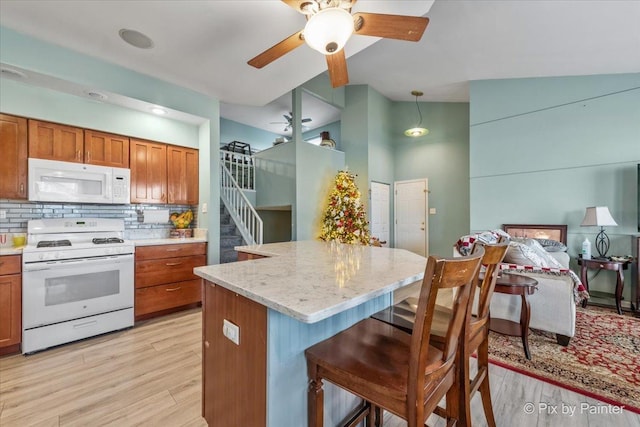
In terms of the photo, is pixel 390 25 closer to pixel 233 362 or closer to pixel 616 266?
pixel 233 362

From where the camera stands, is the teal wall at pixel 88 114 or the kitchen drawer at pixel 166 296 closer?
the teal wall at pixel 88 114

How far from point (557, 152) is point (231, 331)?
5170mm

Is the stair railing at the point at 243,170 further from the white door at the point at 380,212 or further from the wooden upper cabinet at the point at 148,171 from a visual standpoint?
the white door at the point at 380,212

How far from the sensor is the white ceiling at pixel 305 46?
2145 mm

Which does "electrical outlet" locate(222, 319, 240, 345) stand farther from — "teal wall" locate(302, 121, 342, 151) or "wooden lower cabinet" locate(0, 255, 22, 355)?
"teal wall" locate(302, 121, 342, 151)

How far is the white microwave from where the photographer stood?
8.59ft

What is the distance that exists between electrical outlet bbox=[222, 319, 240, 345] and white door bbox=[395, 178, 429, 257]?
5.55m

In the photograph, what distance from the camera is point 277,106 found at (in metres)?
6.24

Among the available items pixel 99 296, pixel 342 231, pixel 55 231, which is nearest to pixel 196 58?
pixel 55 231

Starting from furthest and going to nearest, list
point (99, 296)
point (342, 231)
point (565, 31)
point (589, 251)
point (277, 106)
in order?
point (277, 106) < point (342, 231) < point (589, 251) < point (565, 31) < point (99, 296)

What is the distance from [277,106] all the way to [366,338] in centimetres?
602

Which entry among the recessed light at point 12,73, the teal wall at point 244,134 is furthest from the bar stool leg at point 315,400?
the teal wall at point 244,134

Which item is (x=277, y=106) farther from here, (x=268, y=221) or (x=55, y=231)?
(x=55, y=231)

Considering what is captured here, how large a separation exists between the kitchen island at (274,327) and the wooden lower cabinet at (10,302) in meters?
2.19
